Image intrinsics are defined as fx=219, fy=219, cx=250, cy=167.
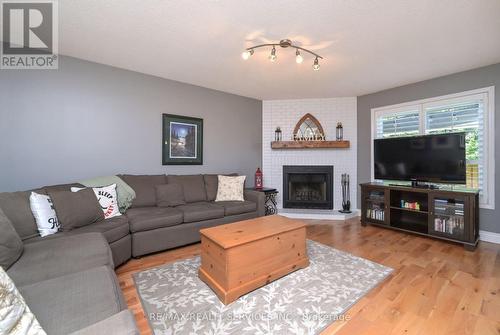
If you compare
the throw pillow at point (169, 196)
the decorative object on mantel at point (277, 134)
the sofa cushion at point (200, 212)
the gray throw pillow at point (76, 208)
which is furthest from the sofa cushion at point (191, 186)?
the decorative object on mantel at point (277, 134)

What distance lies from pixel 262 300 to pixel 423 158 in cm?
312

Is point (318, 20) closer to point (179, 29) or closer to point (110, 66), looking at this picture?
point (179, 29)

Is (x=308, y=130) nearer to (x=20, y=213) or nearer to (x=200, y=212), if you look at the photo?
(x=200, y=212)

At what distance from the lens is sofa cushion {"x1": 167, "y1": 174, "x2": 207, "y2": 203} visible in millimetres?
3312

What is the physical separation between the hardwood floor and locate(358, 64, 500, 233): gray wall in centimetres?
45

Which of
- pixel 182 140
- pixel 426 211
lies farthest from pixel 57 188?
pixel 426 211

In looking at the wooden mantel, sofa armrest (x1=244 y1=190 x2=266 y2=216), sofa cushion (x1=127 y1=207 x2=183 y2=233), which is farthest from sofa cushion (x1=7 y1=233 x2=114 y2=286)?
the wooden mantel

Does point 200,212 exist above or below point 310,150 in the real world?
below

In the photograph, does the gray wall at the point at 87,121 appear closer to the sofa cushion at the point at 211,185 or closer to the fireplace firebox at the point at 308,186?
the sofa cushion at the point at 211,185

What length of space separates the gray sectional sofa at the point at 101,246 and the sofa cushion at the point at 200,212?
12 millimetres

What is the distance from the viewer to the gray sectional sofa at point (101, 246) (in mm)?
946

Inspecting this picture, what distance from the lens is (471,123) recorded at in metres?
3.09

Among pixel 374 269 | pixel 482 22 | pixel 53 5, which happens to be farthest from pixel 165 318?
pixel 482 22

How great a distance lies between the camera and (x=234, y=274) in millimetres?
1733
